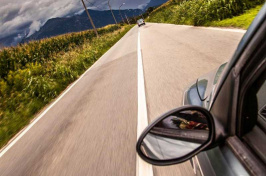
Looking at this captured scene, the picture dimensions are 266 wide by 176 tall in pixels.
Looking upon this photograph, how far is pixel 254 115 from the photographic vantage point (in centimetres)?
106

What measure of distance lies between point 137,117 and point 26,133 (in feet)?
11.2

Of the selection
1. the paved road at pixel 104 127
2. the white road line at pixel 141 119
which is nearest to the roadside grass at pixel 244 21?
the paved road at pixel 104 127

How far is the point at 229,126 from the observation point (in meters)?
1.09

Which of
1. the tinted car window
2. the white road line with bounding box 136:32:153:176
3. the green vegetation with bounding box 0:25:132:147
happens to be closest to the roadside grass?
the white road line with bounding box 136:32:153:176

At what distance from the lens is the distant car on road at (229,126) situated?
92cm

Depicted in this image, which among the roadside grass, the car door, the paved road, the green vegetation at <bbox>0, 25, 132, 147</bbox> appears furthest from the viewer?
the roadside grass

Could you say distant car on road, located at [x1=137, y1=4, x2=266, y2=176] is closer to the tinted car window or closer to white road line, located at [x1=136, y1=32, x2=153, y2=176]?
the tinted car window

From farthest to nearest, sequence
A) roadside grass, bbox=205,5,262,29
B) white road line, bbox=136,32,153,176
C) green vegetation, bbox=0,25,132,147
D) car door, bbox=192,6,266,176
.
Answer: roadside grass, bbox=205,5,262,29, green vegetation, bbox=0,25,132,147, white road line, bbox=136,32,153,176, car door, bbox=192,6,266,176

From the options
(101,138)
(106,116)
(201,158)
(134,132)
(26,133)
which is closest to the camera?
(201,158)

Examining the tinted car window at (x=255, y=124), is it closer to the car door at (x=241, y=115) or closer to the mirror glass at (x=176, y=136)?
the car door at (x=241, y=115)

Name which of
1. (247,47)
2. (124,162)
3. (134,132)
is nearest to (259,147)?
(247,47)

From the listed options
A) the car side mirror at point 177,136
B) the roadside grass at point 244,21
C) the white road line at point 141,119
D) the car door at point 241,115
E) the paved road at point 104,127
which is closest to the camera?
the car door at point 241,115

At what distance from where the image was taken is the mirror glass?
1.19 metres

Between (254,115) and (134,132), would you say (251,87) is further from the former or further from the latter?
(134,132)
